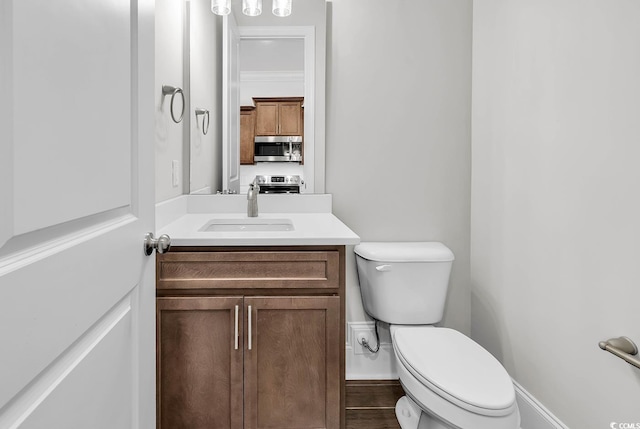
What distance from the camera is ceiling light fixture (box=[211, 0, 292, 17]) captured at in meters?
1.94

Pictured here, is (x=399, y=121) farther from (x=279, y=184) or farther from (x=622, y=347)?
(x=622, y=347)

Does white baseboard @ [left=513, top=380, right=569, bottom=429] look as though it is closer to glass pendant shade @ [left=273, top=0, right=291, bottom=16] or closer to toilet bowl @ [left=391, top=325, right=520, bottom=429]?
toilet bowl @ [left=391, top=325, right=520, bottom=429]

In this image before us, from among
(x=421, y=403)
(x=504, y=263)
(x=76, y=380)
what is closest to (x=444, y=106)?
(x=504, y=263)

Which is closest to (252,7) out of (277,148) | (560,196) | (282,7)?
(282,7)

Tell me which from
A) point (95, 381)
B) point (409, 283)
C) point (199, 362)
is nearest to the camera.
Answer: point (95, 381)

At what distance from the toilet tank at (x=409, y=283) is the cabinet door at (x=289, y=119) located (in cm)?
71

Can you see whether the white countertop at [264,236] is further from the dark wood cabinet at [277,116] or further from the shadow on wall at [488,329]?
the shadow on wall at [488,329]

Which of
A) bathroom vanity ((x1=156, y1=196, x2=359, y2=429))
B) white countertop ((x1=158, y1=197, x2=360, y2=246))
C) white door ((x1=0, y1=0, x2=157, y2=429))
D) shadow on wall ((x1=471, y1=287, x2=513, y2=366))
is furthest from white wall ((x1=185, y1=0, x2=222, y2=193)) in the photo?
shadow on wall ((x1=471, y1=287, x2=513, y2=366))

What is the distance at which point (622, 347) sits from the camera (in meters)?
1.11

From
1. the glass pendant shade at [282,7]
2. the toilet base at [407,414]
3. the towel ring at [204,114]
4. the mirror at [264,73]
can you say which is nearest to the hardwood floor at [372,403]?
the toilet base at [407,414]

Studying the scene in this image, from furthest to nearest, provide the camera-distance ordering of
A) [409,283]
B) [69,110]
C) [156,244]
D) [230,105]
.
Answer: [230,105]
[409,283]
[156,244]
[69,110]

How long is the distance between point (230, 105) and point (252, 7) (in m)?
0.48

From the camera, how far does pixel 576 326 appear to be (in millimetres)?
1357

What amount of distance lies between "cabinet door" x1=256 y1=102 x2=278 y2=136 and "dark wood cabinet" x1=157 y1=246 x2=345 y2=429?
81 cm
